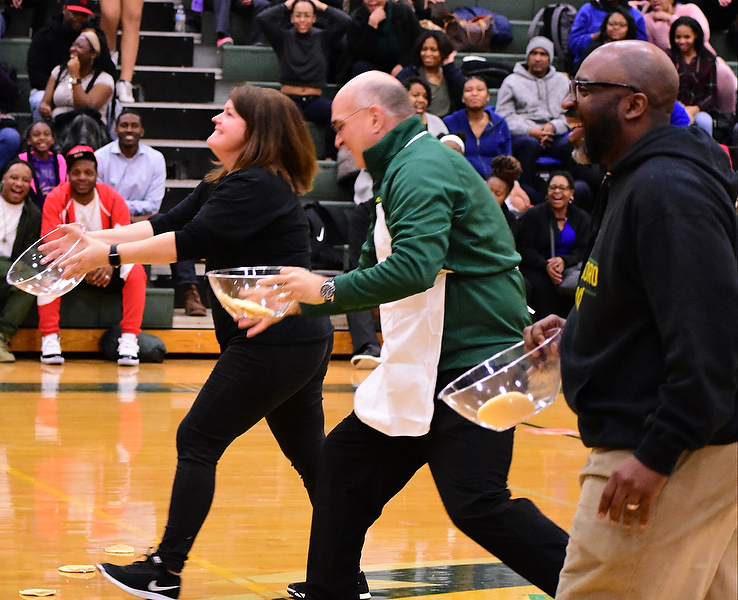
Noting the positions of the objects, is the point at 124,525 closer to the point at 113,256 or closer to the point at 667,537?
the point at 113,256

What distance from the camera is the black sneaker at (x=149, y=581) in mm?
3369

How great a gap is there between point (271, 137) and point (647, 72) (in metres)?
1.65

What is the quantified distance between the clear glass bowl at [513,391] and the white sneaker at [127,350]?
649cm

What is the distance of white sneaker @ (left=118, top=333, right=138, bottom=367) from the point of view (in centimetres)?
879

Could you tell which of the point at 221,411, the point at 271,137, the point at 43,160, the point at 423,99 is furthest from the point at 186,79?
the point at 221,411

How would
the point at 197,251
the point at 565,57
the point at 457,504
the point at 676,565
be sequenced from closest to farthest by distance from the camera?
the point at 676,565 < the point at 457,504 < the point at 197,251 < the point at 565,57

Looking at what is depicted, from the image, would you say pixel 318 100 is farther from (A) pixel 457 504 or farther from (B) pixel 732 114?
(A) pixel 457 504

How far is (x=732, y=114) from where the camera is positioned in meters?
11.5

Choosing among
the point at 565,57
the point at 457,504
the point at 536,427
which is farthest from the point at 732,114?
the point at 457,504

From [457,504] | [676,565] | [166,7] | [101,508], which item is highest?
[166,7]

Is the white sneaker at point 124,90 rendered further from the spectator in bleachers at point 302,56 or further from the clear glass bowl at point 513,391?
the clear glass bowl at point 513,391

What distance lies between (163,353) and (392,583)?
576 centimetres

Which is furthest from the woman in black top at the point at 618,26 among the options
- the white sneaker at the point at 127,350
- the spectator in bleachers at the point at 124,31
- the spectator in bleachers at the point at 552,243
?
the white sneaker at the point at 127,350

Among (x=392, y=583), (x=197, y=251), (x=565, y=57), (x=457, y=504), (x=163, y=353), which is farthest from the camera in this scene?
(x=565, y=57)
